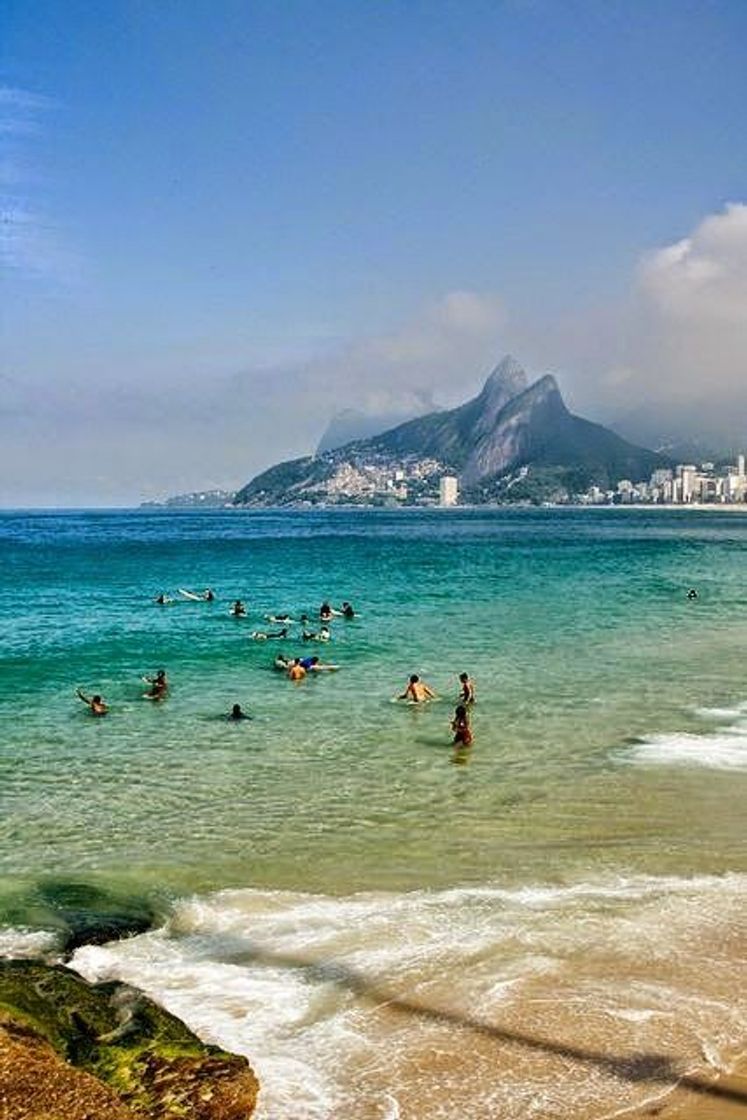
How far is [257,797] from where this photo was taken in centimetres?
1962

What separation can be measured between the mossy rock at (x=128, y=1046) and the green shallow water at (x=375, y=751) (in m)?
4.52

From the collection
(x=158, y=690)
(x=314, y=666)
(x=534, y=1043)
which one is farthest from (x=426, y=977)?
(x=314, y=666)

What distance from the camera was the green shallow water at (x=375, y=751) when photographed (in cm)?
1594

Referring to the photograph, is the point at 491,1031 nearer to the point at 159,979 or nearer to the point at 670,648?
the point at 159,979

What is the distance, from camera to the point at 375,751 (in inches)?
914

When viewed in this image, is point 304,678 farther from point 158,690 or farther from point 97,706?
point 97,706

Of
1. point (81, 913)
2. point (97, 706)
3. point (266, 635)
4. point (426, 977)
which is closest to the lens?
point (426, 977)

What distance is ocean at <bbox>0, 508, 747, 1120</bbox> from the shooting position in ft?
32.4

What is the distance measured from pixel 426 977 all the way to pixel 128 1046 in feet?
11.9

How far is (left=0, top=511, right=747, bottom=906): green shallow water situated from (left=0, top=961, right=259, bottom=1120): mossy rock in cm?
452

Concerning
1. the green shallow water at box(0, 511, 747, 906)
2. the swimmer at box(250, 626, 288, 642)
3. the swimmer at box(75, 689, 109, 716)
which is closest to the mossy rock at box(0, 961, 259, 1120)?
the green shallow water at box(0, 511, 747, 906)

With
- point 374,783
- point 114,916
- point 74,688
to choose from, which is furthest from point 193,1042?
point 74,688

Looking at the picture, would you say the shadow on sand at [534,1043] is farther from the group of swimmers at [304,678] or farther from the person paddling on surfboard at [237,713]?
the person paddling on surfboard at [237,713]

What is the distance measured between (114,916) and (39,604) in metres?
46.4
